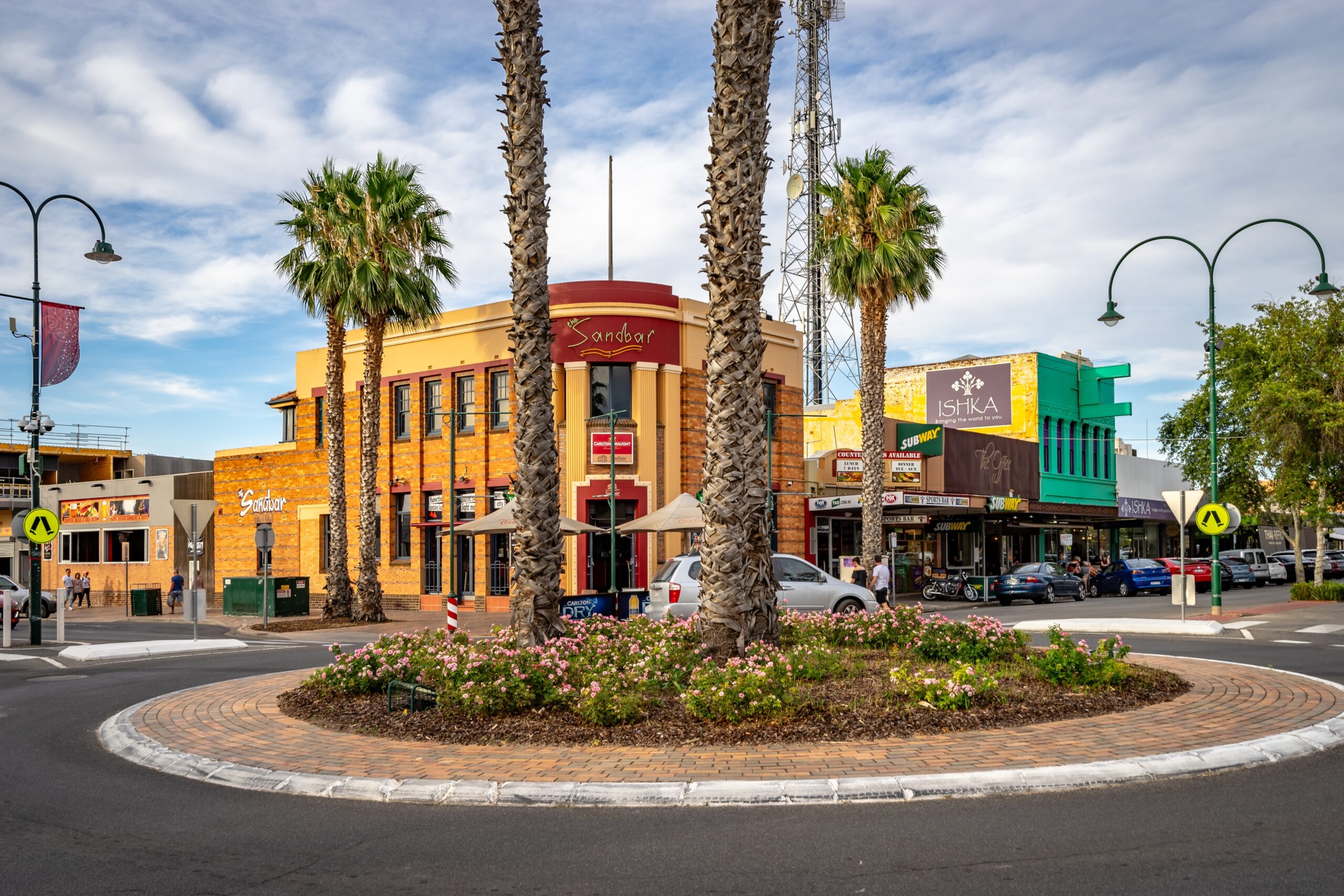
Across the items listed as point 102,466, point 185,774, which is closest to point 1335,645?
point 185,774

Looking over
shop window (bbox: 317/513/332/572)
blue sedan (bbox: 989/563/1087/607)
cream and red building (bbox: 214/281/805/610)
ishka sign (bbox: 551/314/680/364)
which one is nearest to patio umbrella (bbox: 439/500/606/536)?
cream and red building (bbox: 214/281/805/610)

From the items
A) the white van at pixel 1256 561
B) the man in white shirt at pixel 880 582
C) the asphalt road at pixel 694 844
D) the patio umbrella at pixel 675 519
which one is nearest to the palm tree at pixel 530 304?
the asphalt road at pixel 694 844

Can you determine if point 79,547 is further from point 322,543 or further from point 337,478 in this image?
point 337,478

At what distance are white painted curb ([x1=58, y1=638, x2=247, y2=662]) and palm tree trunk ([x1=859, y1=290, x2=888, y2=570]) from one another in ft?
50.4

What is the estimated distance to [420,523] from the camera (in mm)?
34469

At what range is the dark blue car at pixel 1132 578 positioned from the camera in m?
40.8

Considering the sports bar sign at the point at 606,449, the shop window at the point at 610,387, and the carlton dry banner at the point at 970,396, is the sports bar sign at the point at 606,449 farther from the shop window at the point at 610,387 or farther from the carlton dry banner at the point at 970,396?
the carlton dry banner at the point at 970,396

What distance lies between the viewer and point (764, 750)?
8.50 m

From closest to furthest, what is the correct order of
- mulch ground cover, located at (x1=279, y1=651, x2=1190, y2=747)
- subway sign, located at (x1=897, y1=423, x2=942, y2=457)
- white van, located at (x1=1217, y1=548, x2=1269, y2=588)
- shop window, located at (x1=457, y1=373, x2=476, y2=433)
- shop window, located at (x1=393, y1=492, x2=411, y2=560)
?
1. mulch ground cover, located at (x1=279, y1=651, x2=1190, y2=747)
2. shop window, located at (x1=457, y1=373, x2=476, y2=433)
3. shop window, located at (x1=393, y1=492, x2=411, y2=560)
4. subway sign, located at (x1=897, y1=423, x2=942, y2=457)
5. white van, located at (x1=1217, y1=548, x2=1269, y2=588)

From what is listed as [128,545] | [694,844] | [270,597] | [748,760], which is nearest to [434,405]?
[270,597]

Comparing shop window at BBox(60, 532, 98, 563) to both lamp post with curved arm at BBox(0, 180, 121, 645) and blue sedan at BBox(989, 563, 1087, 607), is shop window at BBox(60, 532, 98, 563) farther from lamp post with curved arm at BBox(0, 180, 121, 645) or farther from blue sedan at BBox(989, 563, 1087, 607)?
blue sedan at BBox(989, 563, 1087, 607)

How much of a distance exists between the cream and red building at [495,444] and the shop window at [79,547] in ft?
33.8

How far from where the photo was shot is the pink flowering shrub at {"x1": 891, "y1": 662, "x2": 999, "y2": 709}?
31.3ft

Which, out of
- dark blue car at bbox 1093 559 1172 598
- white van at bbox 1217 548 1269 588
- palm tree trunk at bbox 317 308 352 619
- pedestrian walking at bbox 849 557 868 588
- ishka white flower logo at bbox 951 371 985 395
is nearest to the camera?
pedestrian walking at bbox 849 557 868 588
